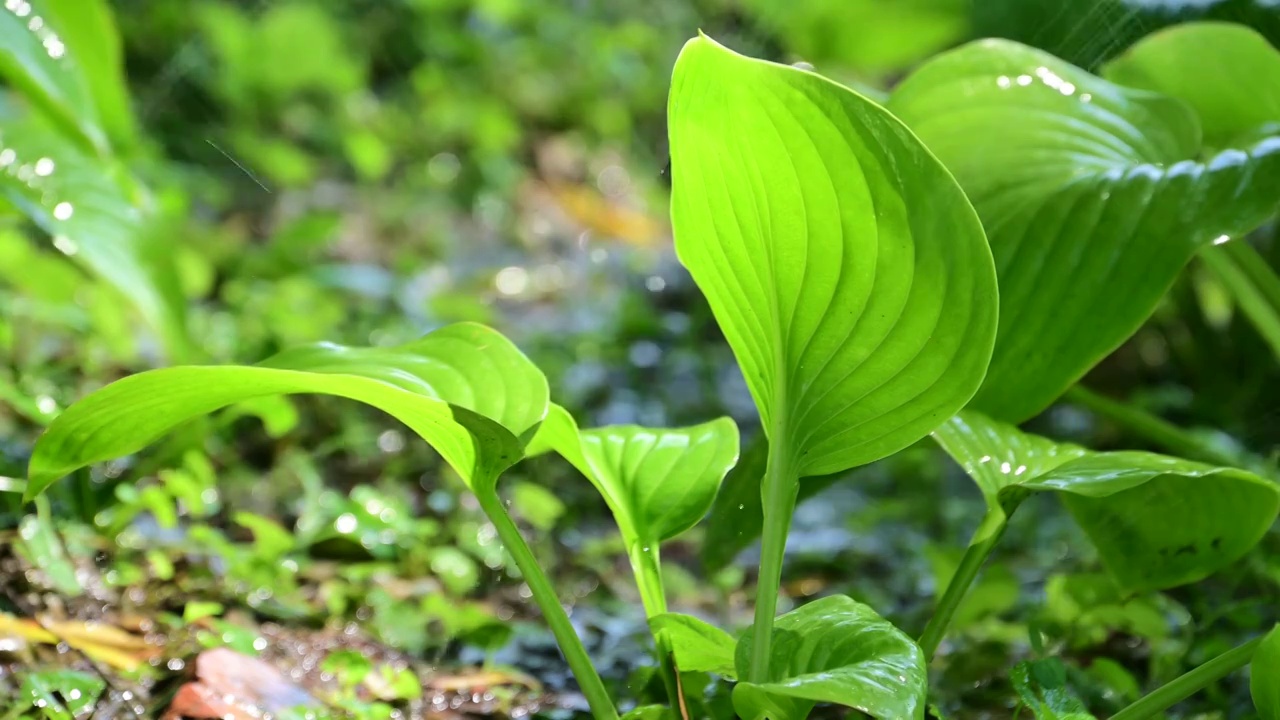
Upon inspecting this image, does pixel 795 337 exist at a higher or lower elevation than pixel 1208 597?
higher

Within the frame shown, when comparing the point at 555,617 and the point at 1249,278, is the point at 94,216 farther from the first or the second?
the point at 1249,278

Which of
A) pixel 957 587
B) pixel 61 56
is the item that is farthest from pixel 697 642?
pixel 61 56

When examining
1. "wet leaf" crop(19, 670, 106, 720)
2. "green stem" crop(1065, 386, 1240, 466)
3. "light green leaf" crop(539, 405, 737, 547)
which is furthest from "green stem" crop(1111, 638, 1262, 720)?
"wet leaf" crop(19, 670, 106, 720)

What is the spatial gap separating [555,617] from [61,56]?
0.98m

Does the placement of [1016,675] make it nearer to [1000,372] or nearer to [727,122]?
[1000,372]

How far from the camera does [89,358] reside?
50.3 inches

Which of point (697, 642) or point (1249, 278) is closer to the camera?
point (697, 642)

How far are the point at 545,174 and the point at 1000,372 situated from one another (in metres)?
2.48

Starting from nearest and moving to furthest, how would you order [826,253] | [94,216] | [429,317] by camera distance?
[826,253] < [94,216] < [429,317]


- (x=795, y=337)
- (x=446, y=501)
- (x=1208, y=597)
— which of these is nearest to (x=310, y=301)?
(x=446, y=501)

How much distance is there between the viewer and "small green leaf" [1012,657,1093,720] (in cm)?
55

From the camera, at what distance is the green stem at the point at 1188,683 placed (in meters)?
0.58

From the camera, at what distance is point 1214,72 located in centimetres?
88

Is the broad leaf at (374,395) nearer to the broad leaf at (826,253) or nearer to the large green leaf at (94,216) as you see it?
the broad leaf at (826,253)
